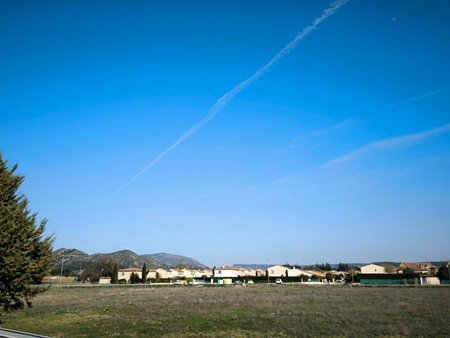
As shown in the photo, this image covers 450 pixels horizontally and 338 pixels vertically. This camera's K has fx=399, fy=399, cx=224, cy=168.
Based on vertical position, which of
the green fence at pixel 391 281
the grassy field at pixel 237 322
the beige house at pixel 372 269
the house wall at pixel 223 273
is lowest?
the grassy field at pixel 237 322

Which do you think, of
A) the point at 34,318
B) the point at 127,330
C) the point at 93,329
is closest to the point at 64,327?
the point at 93,329

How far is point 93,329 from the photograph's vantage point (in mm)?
24984

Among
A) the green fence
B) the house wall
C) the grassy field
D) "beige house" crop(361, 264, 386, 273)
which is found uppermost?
"beige house" crop(361, 264, 386, 273)

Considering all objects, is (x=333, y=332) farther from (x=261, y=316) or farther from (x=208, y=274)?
(x=208, y=274)

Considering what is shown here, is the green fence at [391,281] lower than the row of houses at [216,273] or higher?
lower

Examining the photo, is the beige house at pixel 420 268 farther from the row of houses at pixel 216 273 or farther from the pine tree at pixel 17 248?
the pine tree at pixel 17 248

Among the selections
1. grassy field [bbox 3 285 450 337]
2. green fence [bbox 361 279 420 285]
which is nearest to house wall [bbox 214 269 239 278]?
green fence [bbox 361 279 420 285]

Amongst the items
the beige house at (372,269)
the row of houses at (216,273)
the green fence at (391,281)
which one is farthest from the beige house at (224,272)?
the green fence at (391,281)

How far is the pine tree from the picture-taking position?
2339 centimetres

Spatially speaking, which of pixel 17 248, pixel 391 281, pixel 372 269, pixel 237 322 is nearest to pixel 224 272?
pixel 372 269

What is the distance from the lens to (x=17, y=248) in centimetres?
2414

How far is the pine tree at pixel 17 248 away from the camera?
23.4 meters

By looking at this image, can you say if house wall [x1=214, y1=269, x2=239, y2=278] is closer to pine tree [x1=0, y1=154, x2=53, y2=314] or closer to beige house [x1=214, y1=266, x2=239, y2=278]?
beige house [x1=214, y1=266, x2=239, y2=278]

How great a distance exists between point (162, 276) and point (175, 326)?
143606 mm
